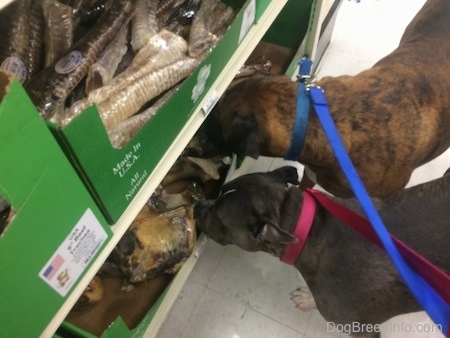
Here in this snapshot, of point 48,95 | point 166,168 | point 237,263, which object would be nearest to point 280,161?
point 237,263

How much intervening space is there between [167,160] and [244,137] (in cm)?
38

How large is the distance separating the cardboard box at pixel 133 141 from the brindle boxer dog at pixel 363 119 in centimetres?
25

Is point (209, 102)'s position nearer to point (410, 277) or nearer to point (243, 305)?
point (410, 277)

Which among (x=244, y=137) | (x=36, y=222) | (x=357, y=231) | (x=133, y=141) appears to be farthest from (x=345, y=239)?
(x=36, y=222)

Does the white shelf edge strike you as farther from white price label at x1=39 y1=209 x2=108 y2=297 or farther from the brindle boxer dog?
the brindle boxer dog

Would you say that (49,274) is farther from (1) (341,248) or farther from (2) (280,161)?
(2) (280,161)

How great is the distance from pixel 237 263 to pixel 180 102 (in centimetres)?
90

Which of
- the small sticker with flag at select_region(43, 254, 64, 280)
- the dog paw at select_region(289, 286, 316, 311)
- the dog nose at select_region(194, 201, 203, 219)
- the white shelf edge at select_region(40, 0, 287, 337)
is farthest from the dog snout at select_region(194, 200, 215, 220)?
the small sticker with flag at select_region(43, 254, 64, 280)

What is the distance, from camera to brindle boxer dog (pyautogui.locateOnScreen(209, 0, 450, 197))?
1043mm

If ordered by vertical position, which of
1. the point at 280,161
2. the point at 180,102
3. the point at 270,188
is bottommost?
the point at 280,161

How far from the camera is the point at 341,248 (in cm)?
98

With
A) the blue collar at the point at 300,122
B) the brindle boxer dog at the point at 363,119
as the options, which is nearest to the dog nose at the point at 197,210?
the brindle boxer dog at the point at 363,119

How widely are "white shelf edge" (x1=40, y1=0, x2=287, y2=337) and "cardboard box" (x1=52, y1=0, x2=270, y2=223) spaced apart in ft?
0.05

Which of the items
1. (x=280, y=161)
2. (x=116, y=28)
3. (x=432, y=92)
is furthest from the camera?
(x=280, y=161)
